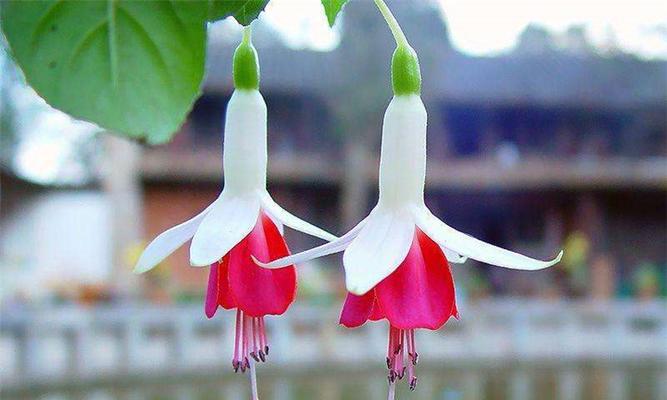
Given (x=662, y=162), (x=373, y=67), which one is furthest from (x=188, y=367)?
(x=662, y=162)

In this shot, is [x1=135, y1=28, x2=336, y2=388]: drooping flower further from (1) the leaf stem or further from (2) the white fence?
(2) the white fence

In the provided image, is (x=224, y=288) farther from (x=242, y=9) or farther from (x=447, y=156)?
(x=447, y=156)

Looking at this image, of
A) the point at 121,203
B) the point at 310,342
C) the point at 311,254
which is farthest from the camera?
the point at 121,203

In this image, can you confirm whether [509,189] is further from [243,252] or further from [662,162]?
[243,252]

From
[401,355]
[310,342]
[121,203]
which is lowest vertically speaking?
[401,355]

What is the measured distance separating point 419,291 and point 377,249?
2cm

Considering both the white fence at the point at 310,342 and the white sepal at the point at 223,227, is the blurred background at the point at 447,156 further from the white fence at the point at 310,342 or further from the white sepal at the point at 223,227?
the white sepal at the point at 223,227

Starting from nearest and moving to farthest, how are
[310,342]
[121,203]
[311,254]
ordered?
[311,254]
[310,342]
[121,203]

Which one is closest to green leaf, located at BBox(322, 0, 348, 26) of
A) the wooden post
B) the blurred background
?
the blurred background

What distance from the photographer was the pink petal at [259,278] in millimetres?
205

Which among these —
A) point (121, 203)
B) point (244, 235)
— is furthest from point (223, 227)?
point (121, 203)

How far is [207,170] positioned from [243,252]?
5284mm

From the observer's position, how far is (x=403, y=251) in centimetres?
21

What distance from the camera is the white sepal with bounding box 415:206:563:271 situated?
20 cm
